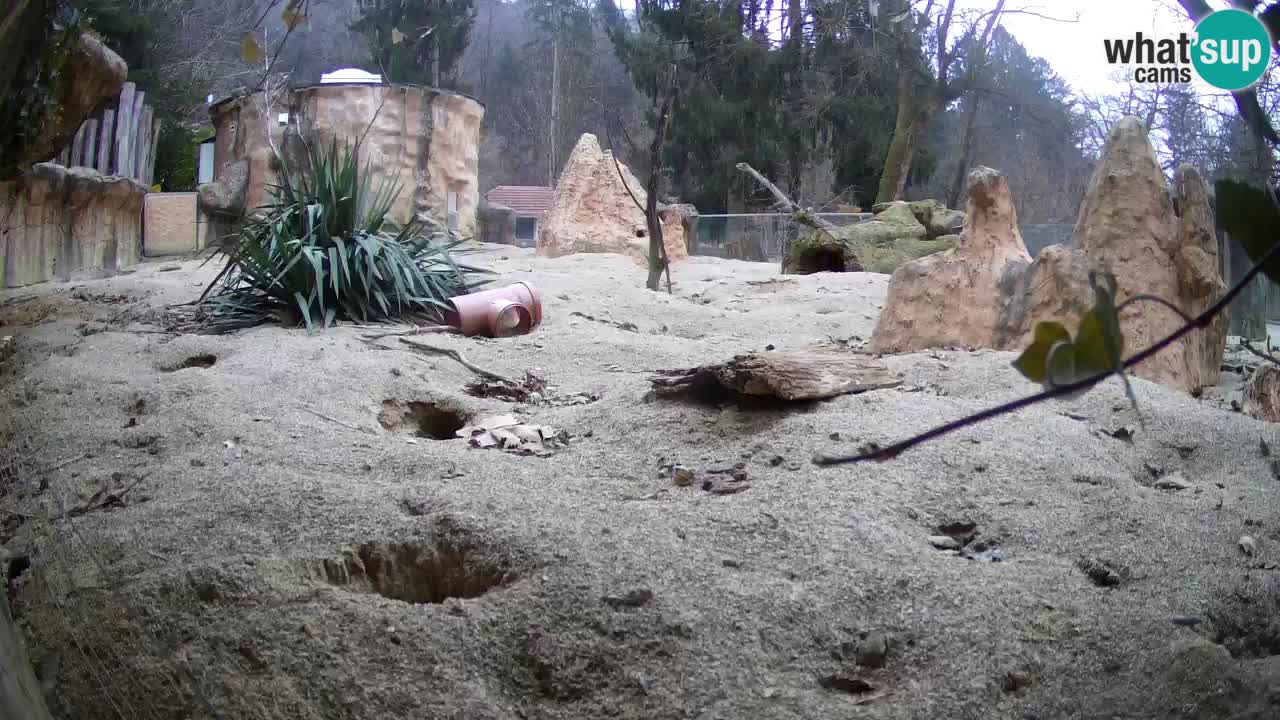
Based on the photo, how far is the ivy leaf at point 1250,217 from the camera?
0.81 m

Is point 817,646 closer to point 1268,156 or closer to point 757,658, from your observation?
point 757,658

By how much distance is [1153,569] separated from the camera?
1.91m

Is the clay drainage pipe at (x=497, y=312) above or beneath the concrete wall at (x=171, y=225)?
beneath

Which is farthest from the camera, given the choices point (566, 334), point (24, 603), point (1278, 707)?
point (566, 334)

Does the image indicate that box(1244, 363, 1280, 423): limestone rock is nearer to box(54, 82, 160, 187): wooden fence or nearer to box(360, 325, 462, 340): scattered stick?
box(360, 325, 462, 340): scattered stick

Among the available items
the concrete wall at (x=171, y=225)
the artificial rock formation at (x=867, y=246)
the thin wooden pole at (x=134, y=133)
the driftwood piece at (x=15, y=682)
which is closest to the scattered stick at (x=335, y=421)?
the driftwood piece at (x=15, y=682)

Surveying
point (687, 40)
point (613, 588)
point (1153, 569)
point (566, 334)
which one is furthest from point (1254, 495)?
point (687, 40)

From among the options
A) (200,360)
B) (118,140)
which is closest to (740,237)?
(118,140)

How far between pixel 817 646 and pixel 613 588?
0.38m

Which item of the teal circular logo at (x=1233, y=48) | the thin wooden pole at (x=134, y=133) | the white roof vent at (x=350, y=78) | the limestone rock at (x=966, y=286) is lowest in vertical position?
the limestone rock at (x=966, y=286)

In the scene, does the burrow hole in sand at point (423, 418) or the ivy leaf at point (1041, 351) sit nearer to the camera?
the ivy leaf at point (1041, 351)

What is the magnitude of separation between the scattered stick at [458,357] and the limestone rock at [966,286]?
174cm

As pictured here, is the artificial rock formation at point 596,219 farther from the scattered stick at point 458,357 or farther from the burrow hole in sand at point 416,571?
the burrow hole in sand at point 416,571

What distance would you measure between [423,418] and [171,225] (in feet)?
35.5
